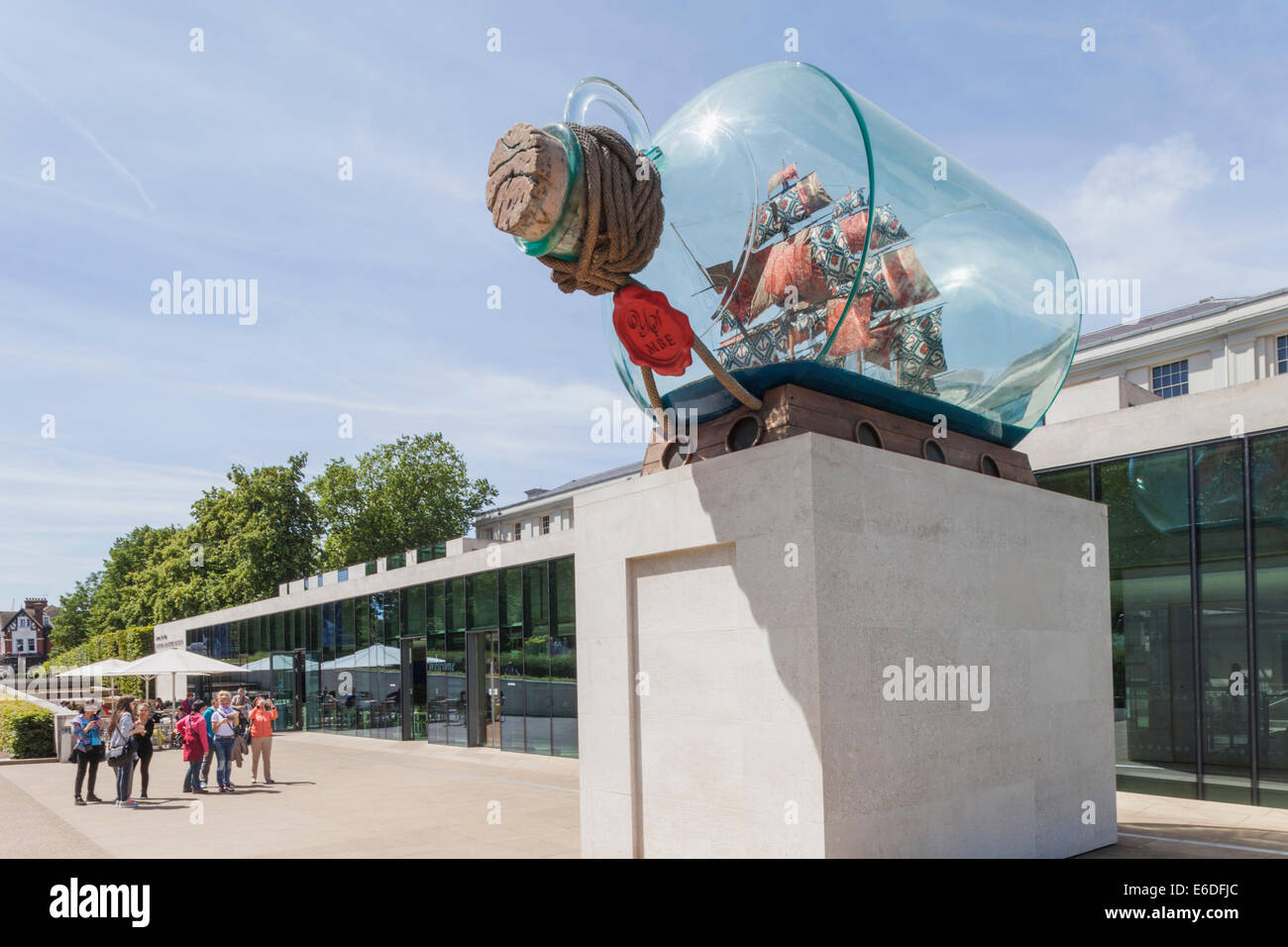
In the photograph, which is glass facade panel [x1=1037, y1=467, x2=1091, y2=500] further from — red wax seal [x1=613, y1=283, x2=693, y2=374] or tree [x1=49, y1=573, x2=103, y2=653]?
tree [x1=49, y1=573, x2=103, y2=653]

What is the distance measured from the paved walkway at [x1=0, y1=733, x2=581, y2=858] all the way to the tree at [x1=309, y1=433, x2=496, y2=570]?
42.6 metres

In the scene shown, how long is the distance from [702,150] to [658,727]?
14.5 feet

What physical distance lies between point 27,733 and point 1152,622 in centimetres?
2704

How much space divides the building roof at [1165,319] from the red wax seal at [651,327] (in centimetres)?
4029

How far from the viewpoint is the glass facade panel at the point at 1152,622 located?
14.7 m

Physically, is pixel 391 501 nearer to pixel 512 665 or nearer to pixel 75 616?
pixel 512 665

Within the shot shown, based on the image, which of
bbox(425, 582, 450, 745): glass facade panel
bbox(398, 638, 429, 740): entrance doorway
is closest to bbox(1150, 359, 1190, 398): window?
bbox(425, 582, 450, 745): glass facade panel

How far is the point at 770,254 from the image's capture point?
6.96 meters

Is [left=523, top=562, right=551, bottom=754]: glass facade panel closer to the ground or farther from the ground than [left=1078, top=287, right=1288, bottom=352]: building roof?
closer to the ground

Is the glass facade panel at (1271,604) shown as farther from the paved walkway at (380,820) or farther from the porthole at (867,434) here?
the porthole at (867,434)

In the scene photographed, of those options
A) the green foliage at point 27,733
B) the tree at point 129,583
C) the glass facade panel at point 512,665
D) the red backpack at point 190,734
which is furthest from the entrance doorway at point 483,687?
the tree at point 129,583

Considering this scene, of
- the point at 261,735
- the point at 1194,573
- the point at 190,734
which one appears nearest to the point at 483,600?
the point at 261,735

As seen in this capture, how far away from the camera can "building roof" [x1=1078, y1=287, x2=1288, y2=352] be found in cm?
4203
